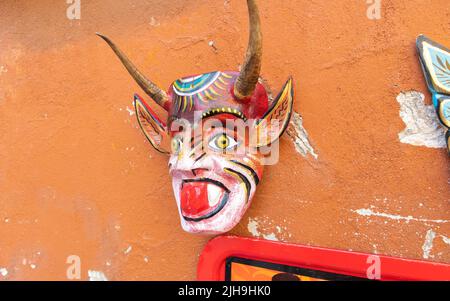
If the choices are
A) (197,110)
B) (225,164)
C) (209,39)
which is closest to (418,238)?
(225,164)

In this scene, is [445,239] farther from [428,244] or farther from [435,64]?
[435,64]

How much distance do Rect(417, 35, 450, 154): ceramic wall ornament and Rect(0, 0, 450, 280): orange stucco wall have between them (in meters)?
0.06

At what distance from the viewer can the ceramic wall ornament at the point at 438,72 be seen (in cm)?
124

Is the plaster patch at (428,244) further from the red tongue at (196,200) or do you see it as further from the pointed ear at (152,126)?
the pointed ear at (152,126)

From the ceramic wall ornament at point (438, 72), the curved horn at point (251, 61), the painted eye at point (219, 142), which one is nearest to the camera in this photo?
the curved horn at point (251, 61)

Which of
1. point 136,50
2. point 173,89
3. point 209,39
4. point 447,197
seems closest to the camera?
point 447,197

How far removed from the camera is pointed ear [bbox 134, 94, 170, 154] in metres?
1.62

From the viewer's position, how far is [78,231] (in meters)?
1.92

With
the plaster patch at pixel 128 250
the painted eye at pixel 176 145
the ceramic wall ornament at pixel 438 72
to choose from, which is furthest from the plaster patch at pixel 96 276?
the ceramic wall ornament at pixel 438 72

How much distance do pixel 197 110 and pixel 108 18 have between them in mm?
891

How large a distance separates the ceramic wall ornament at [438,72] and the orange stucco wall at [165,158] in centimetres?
6

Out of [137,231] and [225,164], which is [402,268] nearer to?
[225,164]

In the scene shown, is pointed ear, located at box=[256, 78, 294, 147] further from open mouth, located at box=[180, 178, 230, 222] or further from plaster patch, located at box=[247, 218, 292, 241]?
plaster patch, located at box=[247, 218, 292, 241]

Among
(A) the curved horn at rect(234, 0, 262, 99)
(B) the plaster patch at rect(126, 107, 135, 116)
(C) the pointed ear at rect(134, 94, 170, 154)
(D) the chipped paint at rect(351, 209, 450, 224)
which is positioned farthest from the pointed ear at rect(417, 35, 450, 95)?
(B) the plaster patch at rect(126, 107, 135, 116)
